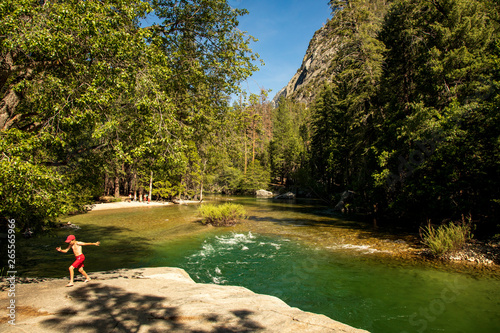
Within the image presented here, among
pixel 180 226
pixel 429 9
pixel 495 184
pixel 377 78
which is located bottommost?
pixel 180 226

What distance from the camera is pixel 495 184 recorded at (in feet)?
37.3

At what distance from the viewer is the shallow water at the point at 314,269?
6.82m

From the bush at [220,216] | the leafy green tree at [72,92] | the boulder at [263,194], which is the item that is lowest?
the boulder at [263,194]

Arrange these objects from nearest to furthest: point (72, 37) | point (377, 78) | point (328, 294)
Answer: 1. point (72, 37)
2. point (328, 294)
3. point (377, 78)

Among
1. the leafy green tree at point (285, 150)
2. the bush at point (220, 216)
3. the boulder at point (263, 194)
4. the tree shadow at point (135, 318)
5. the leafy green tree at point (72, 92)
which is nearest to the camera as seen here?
the tree shadow at point (135, 318)

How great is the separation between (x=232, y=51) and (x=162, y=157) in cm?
533

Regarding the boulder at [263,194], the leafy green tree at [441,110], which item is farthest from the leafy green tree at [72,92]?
the boulder at [263,194]

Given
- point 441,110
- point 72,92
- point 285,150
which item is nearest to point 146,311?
point 72,92

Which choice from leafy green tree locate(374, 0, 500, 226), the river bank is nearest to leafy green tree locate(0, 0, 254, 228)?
the river bank

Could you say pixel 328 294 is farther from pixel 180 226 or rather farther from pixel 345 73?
pixel 345 73

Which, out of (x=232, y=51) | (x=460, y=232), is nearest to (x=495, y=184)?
(x=460, y=232)

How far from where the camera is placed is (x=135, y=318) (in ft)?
15.5

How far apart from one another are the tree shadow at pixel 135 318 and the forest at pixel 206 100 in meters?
2.37

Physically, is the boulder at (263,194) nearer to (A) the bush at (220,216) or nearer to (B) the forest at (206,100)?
(B) the forest at (206,100)
